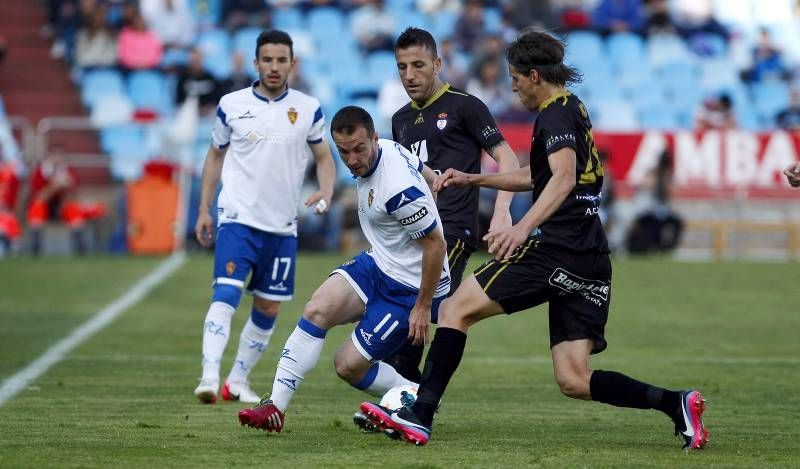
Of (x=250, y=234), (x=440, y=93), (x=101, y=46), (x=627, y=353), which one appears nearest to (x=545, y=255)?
(x=440, y=93)

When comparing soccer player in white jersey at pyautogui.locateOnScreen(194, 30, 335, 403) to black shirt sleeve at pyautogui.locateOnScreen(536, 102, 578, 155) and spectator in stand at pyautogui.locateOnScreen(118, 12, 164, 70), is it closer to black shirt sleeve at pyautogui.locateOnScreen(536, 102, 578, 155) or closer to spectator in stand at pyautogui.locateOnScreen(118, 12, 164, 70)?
black shirt sleeve at pyautogui.locateOnScreen(536, 102, 578, 155)

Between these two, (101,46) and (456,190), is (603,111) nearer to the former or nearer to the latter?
(101,46)

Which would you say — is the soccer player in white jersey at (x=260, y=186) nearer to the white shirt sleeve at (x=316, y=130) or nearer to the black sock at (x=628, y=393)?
the white shirt sleeve at (x=316, y=130)

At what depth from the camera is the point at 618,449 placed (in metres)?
7.64

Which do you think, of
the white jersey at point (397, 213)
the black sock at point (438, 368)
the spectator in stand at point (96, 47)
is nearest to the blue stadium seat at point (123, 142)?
the spectator in stand at point (96, 47)

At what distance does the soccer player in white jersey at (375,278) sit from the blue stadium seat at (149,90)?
61.6ft

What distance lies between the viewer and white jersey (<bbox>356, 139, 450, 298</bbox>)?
7797mm

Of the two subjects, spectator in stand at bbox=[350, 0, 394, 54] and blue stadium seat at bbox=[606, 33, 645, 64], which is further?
blue stadium seat at bbox=[606, 33, 645, 64]

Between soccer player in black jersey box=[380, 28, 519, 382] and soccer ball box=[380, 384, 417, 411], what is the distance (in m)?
0.45

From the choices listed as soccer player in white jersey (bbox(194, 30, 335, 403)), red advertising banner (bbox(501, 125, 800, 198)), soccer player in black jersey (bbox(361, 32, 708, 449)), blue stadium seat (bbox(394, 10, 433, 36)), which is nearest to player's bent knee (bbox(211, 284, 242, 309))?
soccer player in white jersey (bbox(194, 30, 335, 403))

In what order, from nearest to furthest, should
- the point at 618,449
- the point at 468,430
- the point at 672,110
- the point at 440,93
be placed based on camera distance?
1. the point at 618,449
2. the point at 468,430
3. the point at 440,93
4. the point at 672,110

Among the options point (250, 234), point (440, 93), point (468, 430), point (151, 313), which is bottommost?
point (151, 313)

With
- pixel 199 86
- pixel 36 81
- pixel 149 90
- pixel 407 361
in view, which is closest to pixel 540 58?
pixel 407 361

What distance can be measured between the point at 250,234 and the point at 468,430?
A: 2.37m
